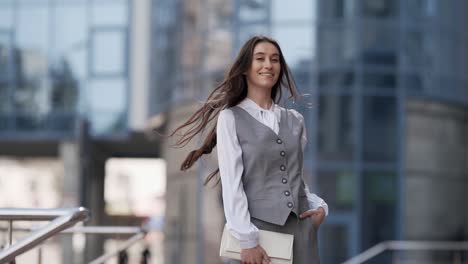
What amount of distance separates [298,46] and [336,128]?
1754mm

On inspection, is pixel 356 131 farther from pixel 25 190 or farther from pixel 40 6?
pixel 25 190

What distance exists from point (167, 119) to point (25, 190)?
517 inches

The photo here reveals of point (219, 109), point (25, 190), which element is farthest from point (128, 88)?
point (219, 109)

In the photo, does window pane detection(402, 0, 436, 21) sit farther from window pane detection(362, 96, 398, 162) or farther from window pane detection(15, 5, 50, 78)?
window pane detection(15, 5, 50, 78)

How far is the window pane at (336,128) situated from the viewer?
856 inches

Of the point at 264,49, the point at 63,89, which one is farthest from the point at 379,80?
the point at 264,49

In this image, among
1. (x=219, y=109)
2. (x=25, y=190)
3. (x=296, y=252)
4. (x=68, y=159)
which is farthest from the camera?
(x=25, y=190)

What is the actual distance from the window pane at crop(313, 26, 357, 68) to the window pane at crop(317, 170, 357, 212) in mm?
2117

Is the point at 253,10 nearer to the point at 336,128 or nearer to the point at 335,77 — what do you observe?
the point at 335,77

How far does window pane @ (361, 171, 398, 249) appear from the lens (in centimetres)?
2134

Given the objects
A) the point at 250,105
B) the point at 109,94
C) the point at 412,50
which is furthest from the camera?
the point at 109,94

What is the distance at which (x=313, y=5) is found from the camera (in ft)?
71.4

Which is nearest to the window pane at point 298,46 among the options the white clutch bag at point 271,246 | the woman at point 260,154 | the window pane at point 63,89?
the window pane at point 63,89

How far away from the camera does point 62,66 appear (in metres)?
31.2
